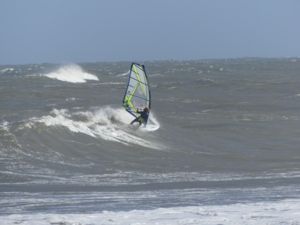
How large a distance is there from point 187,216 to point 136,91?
541 inches

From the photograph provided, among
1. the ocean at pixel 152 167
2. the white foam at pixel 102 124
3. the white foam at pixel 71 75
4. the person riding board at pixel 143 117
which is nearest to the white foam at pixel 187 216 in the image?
the ocean at pixel 152 167

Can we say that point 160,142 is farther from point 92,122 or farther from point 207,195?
point 207,195

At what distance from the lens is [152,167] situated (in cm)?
1442

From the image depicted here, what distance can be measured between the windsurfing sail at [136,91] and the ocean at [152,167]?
582 mm

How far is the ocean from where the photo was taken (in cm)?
871

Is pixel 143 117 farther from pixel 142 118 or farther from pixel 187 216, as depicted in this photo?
pixel 187 216

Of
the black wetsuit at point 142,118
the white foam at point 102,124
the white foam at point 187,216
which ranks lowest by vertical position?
the white foam at point 102,124

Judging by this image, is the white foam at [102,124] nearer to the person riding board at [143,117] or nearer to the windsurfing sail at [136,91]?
the person riding board at [143,117]

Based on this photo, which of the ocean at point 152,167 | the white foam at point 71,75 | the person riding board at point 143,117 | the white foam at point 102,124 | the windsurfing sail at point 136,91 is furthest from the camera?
the white foam at point 71,75

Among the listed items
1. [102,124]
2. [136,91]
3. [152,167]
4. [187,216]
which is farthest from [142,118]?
[187,216]

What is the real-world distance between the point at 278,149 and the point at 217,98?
19114 millimetres

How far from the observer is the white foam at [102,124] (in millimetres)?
18922

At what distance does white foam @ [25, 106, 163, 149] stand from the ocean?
0.11 ft

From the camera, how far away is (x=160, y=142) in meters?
18.7
